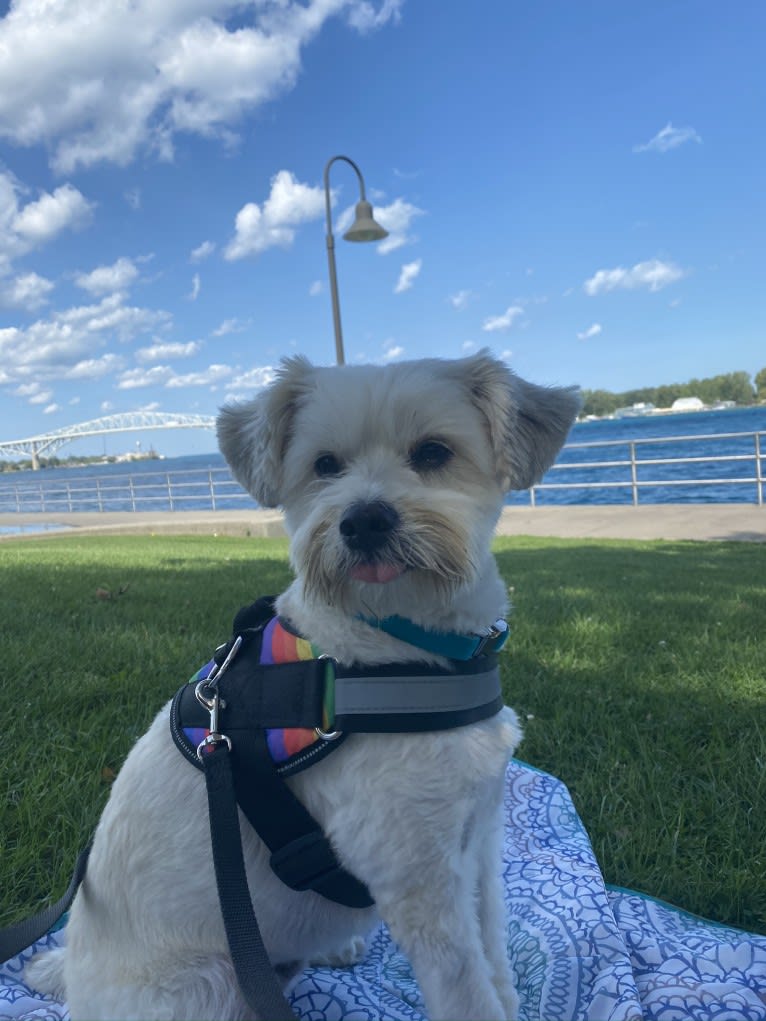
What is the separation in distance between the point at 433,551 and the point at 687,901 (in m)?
1.65

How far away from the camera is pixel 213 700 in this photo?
6.13 feet

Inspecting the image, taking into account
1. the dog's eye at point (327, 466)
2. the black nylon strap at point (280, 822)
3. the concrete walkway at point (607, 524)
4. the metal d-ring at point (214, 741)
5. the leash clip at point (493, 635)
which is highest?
the dog's eye at point (327, 466)

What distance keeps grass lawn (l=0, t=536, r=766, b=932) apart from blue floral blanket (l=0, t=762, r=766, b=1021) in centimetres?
19

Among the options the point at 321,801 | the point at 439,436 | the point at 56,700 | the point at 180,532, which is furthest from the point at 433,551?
the point at 180,532

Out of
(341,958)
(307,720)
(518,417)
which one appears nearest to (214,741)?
(307,720)

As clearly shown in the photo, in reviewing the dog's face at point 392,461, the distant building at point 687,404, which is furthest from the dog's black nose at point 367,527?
the distant building at point 687,404

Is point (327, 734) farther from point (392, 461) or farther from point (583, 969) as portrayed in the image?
point (583, 969)

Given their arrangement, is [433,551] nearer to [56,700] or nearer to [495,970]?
[495,970]

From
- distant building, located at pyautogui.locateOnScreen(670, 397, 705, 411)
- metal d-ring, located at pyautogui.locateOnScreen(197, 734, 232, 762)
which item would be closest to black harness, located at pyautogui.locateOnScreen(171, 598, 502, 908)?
metal d-ring, located at pyautogui.locateOnScreen(197, 734, 232, 762)

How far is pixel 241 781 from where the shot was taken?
1.76 m

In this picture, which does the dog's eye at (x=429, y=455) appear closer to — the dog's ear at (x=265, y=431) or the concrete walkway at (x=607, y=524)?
the dog's ear at (x=265, y=431)

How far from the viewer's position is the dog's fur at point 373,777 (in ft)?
5.48

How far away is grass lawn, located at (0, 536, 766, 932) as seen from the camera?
8.36 ft

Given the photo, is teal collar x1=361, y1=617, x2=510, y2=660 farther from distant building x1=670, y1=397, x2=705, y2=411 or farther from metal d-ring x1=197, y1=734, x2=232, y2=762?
distant building x1=670, y1=397, x2=705, y2=411
